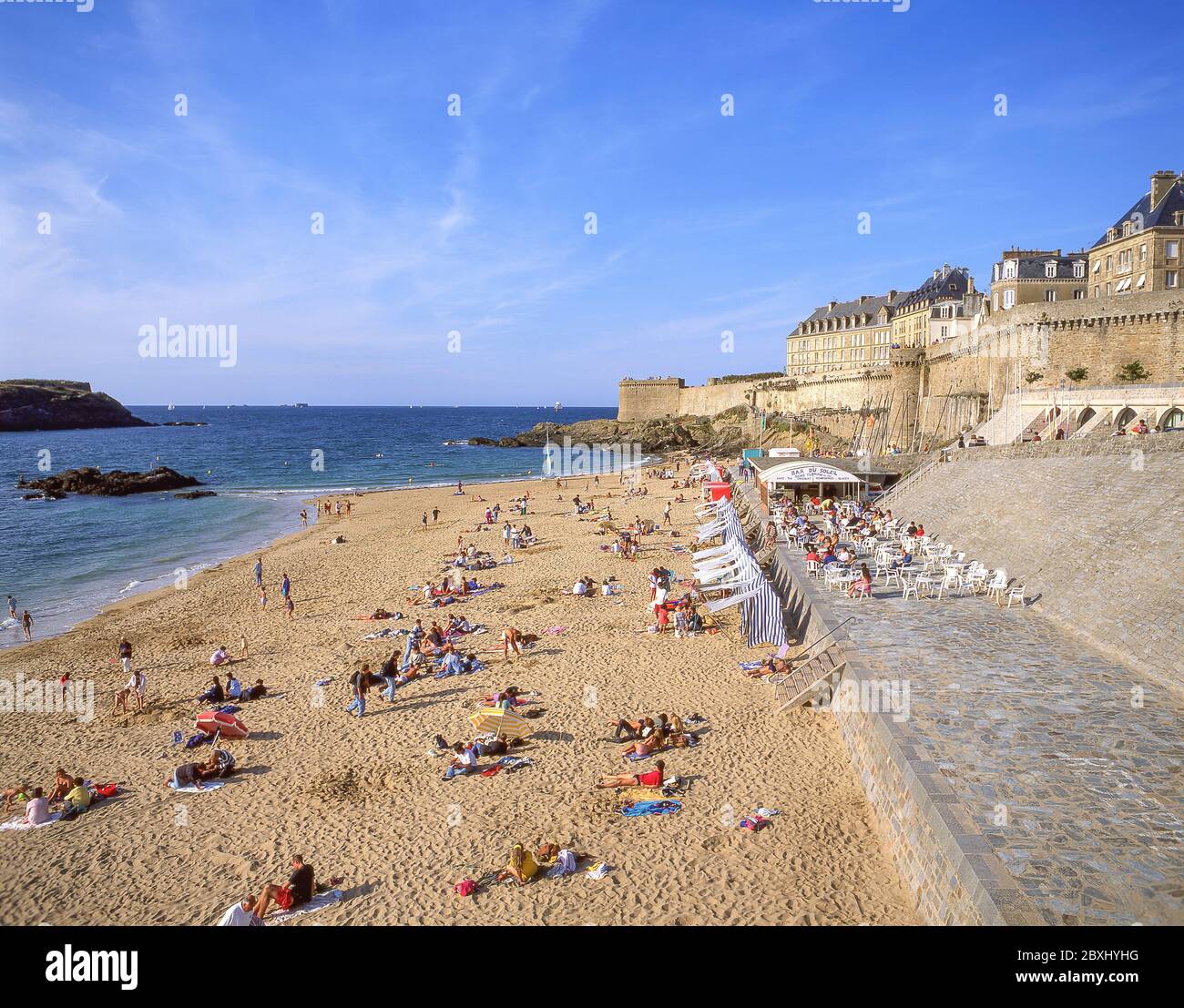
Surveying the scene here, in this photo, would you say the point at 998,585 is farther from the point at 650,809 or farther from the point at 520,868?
the point at 520,868

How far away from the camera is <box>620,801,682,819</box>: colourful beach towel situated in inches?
348

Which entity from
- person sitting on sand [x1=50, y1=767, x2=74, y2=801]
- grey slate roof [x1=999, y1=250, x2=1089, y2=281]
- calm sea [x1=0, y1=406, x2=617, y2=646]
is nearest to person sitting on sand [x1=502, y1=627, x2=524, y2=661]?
person sitting on sand [x1=50, y1=767, x2=74, y2=801]

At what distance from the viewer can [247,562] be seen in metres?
26.2

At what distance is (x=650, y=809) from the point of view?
29.2 feet

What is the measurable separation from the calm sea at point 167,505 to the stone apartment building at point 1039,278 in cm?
3470

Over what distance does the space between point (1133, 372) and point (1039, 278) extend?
51.1 feet

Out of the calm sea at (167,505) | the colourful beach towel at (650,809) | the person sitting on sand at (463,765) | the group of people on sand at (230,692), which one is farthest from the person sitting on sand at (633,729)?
the calm sea at (167,505)

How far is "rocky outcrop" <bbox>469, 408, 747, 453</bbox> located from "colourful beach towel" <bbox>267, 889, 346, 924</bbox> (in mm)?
55092

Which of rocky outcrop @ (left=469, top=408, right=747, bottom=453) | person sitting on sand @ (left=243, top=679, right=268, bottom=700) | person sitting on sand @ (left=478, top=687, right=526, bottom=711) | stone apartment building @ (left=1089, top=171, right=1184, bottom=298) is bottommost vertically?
person sitting on sand @ (left=243, top=679, right=268, bottom=700)

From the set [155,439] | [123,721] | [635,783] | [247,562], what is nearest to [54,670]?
[123,721]

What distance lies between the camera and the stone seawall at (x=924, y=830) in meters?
5.57

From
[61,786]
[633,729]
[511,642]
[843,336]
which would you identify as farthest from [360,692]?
[843,336]

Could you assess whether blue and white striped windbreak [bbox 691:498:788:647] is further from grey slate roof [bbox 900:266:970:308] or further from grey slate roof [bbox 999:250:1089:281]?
grey slate roof [bbox 900:266:970:308]

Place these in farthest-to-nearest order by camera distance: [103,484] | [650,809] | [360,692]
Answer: [103,484] → [360,692] → [650,809]
